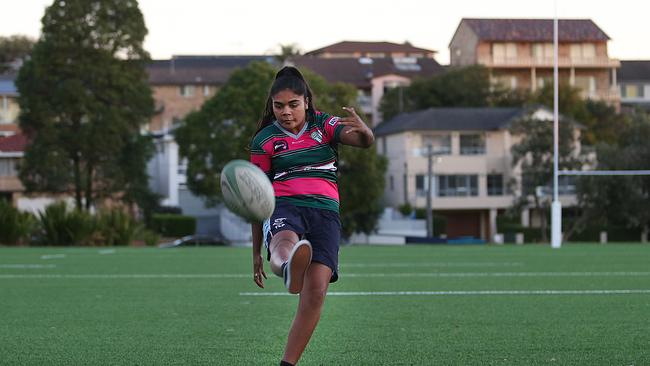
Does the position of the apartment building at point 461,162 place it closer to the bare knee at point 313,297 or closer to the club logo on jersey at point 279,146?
the club logo on jersey at point 279,146

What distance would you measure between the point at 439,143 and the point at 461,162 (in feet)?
5.62

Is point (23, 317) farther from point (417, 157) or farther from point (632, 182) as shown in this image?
point (417, 157)

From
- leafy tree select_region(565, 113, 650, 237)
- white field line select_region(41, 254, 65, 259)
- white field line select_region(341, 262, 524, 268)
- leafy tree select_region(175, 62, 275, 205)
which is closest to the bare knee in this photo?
white field line select_region(341, 262, 524, 268)

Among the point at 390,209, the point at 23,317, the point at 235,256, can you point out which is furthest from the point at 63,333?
the point at 390,209

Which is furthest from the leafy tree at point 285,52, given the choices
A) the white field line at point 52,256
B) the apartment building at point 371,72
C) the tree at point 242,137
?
the white field line at point 52,256

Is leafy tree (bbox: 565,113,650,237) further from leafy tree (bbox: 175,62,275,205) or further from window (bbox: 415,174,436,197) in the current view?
leafy tree (bbox: 175,62,275,205)

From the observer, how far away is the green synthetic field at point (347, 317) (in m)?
6.55

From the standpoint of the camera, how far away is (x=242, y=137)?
48969 mm

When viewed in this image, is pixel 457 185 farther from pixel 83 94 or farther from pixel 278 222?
pixel 278 222

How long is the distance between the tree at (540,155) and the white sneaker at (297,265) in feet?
163

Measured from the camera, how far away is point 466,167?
2650 inches

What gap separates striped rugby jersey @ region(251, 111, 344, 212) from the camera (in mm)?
5656

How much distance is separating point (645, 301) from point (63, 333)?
4.92 m

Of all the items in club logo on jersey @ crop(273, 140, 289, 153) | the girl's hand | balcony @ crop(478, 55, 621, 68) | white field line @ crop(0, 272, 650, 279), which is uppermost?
balcony @ crop(478, 55, 621, 68)
